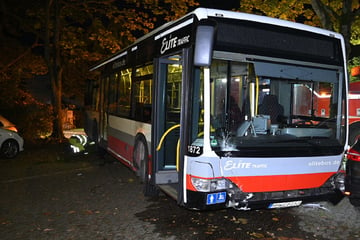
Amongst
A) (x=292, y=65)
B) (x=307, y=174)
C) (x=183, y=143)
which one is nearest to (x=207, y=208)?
(x=183, y=143)

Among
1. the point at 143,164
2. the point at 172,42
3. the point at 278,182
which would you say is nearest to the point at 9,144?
the point at 143,164

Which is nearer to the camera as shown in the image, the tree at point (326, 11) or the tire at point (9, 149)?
the tree at point (326, 11)

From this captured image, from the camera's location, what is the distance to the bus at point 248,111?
494 cm

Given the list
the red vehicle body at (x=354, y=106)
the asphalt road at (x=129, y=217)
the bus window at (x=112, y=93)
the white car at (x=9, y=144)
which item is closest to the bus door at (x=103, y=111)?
the bus window at (x=112, y=93)

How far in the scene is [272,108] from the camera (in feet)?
18.0

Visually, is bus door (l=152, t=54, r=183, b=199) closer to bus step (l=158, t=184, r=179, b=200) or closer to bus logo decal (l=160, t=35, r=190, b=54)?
bus step (l=158, t=184, r=179, b=200)

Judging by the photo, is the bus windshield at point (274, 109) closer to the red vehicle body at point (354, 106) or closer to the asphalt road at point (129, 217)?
the asphalt road at point (129, 217)

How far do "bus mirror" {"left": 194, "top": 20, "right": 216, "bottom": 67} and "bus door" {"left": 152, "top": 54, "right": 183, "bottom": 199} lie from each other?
5.74 ft

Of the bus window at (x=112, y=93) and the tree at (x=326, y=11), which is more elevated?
the tree at (x=326, y=11)

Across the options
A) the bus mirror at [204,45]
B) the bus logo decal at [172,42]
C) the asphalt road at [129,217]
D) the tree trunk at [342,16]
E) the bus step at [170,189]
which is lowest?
the asphalt road at [129,217]

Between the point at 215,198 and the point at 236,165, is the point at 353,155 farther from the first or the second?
the point at 215,198

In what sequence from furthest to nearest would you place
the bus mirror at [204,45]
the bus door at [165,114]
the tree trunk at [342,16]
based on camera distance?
the tree trunk at [342,16], the bus door at [165,114], the bus mirror at [204,45]

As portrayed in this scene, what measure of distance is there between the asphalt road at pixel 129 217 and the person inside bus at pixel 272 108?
5.62 feet

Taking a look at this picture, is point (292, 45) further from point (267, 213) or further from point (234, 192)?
point (267, 213)
